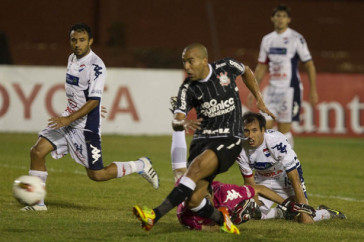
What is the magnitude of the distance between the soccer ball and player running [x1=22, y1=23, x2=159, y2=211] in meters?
0.90

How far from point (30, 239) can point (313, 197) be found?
4.82 meters

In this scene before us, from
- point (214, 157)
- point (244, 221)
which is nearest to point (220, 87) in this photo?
point (214, 157)

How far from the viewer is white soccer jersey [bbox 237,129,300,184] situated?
27.9 ft

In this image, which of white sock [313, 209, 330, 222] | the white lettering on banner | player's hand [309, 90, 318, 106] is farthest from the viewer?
the white lettering on banner

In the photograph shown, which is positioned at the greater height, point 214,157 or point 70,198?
point 214,157

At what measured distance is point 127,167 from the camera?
925cm

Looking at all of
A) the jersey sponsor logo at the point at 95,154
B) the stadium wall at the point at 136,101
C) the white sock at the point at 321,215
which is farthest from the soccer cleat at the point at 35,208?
the stadium wall at the point at 136,101

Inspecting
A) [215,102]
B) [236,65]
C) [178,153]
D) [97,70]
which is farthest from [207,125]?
[97,70]

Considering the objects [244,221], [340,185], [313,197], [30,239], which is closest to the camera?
[30,239]

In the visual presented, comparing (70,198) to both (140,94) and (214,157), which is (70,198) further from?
(140,94)

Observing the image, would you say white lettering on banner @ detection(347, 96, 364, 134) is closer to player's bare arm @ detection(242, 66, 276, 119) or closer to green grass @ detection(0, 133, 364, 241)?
green grass @ detection(0, 133, 364, 241)

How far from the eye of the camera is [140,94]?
1973 centimetres

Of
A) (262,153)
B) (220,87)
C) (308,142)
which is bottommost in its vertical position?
(308,142)

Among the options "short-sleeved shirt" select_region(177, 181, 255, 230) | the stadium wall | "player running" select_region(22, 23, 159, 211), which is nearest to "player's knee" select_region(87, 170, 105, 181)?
"player running" select_region(22, 23, 159, 211)
